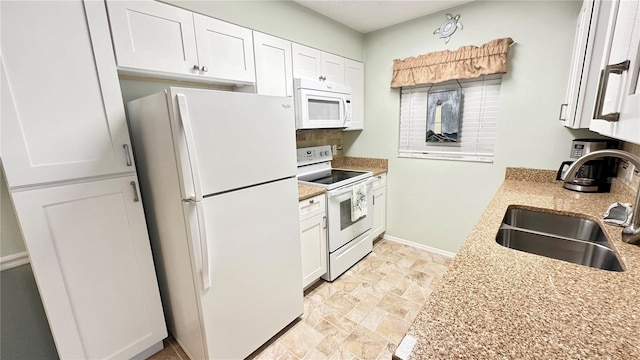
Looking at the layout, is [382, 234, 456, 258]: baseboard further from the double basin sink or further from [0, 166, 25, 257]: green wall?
[0, 166, 25, 257]: green wall

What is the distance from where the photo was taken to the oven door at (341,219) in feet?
7.38

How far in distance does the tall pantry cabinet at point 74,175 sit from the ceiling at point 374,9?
165cm

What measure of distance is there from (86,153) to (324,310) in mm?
1876

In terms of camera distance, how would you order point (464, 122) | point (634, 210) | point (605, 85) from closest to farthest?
point (605, 85), point (634, 210), point (464, 122)

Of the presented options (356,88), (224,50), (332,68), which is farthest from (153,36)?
(356,88)

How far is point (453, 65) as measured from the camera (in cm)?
237

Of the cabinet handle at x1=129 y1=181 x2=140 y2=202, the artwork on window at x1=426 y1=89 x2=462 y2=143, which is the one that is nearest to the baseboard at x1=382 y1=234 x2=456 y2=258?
the artwork on window at x1=426 y1=89 x2=462 y2=143

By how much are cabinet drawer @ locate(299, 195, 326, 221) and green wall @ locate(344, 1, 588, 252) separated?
1.25m

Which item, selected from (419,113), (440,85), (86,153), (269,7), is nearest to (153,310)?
(86,153)

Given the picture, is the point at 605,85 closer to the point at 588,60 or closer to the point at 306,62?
the point at 588,60

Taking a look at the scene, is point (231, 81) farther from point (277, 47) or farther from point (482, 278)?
point (482, 278)

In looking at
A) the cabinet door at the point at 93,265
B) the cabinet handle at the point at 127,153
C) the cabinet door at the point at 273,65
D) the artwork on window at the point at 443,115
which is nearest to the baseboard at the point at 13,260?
the cabinet door at the point at 93,265

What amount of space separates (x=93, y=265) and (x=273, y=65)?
175cm

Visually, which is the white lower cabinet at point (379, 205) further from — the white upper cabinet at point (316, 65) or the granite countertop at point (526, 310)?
the granite countertop at point (526, 310)
